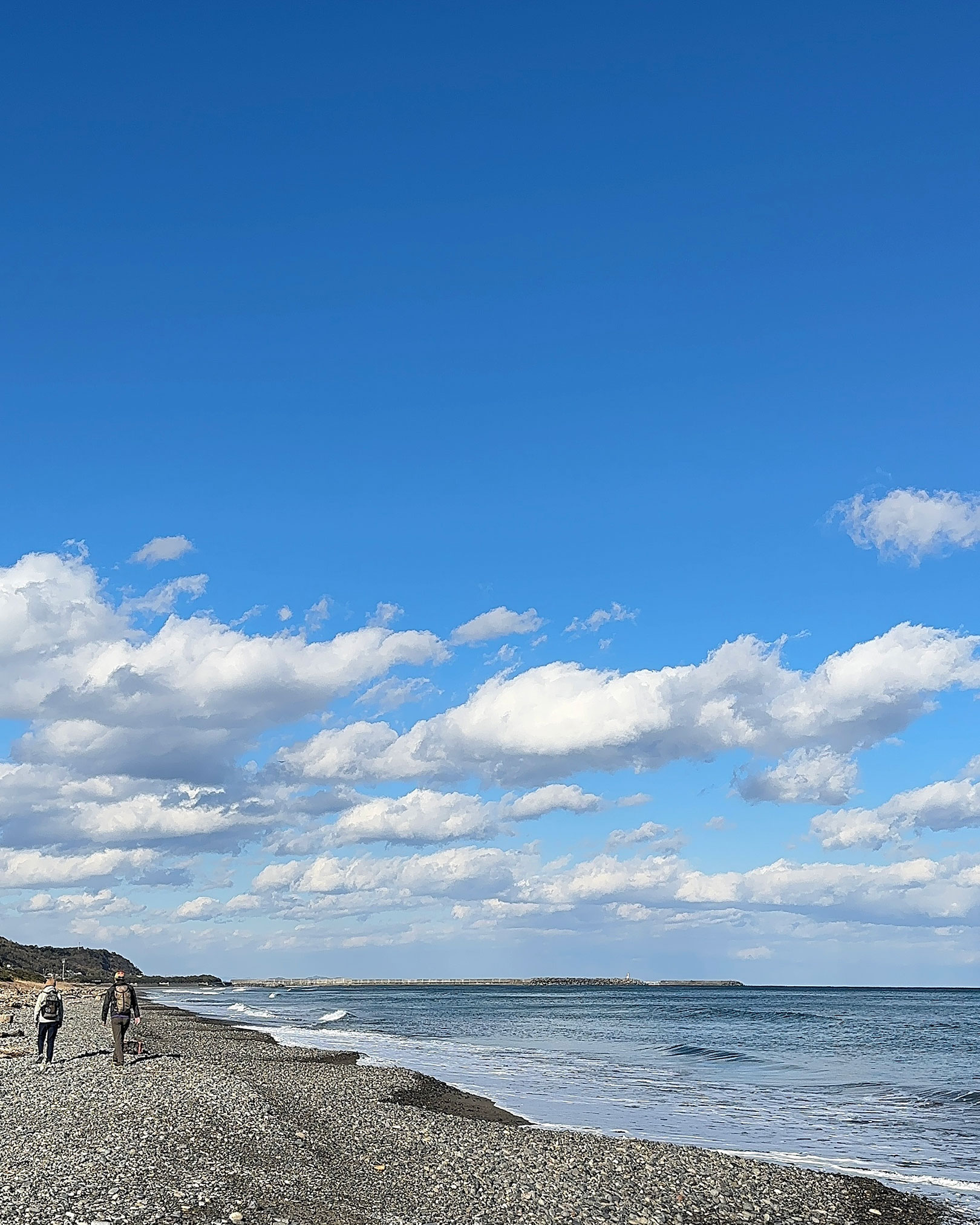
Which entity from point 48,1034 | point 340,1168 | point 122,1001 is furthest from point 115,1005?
point 340,1168

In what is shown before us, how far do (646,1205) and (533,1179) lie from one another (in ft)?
8.54

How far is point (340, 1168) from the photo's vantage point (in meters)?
20.7

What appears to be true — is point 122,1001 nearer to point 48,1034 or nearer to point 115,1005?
point 115,1005

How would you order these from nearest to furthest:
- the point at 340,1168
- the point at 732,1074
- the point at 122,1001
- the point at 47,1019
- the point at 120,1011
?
the point at 340,1168, the point at 122,1001, the point at 120,1011, the point at 47,1019, the point at 732,1074

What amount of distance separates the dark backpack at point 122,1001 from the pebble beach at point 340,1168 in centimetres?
221

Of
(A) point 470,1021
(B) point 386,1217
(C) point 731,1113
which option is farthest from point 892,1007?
(B) point 386,1217

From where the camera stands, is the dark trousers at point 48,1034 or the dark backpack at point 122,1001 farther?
the dark trousers at point 48,1034

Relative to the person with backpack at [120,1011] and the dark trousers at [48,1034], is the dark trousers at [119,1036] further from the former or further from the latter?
the dark trousers at [48,1034]

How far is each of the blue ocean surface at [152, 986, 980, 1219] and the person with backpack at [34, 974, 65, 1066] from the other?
1592cm

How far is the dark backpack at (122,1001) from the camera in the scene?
1296 inches

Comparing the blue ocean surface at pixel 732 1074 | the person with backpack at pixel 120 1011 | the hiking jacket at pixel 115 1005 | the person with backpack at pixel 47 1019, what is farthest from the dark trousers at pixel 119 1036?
the blue ocean surface at pixel 732 1074

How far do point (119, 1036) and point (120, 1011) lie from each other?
45.8 inches

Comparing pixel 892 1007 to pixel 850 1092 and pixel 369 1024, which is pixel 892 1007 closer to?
pixel 369 1024

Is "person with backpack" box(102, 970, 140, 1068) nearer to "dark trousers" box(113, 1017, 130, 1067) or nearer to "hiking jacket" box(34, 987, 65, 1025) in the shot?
"dark trousers" box(113, 1017, 130, 1067)
